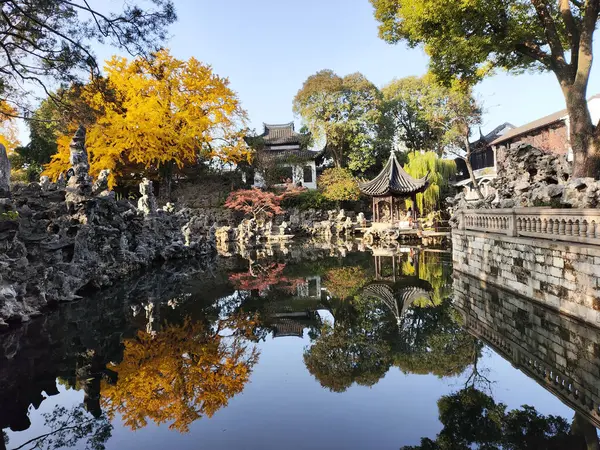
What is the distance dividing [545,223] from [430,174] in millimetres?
20966

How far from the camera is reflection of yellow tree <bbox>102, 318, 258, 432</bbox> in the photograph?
13.6 ft

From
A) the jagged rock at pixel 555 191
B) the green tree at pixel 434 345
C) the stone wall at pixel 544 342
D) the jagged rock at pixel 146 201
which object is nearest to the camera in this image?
the stone wall at pixel 544 342

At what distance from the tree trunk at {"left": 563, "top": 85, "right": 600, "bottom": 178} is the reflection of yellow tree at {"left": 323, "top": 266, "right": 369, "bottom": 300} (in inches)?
236

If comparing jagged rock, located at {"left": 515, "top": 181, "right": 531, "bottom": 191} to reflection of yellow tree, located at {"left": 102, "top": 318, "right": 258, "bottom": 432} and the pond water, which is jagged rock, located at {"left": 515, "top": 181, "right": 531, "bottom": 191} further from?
reflection of yellow tree, located at {"left": 102, "top": 318, "right": 258, "bottom": 432}

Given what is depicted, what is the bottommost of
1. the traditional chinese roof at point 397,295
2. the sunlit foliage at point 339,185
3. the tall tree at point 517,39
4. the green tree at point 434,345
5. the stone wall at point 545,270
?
the green tree at point 434,345

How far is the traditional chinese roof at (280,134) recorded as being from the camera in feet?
116

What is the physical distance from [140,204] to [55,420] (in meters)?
13.4

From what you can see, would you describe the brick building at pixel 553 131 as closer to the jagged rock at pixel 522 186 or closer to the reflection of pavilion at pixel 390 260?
the reflection of pavilion at pixel 390 260

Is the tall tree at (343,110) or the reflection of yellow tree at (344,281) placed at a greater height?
the tall tree at (343,110)

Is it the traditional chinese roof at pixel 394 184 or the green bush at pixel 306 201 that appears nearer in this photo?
the traditional chinese roof at pixel 394 184

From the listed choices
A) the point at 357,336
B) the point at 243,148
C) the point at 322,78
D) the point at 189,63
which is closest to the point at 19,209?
the point at 357,336

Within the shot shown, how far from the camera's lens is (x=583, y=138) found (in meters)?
9.29

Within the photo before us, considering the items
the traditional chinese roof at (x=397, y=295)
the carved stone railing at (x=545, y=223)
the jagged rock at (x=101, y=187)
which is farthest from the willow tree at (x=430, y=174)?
the jagged rock at (x=101, y=187)

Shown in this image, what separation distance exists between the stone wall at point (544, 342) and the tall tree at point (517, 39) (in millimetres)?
4633
